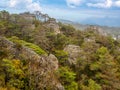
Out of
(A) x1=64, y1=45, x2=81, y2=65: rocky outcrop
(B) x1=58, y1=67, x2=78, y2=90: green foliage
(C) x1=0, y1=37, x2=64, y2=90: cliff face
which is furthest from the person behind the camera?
(A) x1=64, y1=45, x2=81, y2=65: rocky outcrop

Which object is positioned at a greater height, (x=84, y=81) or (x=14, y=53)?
(x=14, y=53)

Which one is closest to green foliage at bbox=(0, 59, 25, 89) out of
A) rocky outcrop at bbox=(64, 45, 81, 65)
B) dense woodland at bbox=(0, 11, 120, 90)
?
dense woodland at bbox=(0, 11, 120, 90)

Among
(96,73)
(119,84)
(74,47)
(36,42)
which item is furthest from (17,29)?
(119,84)

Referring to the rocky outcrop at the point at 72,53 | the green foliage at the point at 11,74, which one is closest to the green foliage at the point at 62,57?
the rocky outcrop at the point at 72,53

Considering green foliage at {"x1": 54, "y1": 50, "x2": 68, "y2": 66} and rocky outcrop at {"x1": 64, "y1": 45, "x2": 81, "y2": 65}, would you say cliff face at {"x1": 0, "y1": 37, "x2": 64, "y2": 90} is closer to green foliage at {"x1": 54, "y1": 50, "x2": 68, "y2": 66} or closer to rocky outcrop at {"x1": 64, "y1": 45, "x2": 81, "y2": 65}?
green foliage at {"x1": 54, "y1": 50, "x2": 68, "y2": 66}

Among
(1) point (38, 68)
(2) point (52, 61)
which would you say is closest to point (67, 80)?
(2) point (52, 61)

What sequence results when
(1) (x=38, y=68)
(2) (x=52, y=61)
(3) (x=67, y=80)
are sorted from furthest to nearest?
(2) (x=52, y=61)
(3) (x=67, y=80)
(1) (x=38, y=68)

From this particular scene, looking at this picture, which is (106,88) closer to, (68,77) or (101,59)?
(101,59)

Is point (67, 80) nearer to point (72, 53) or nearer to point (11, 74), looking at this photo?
point (11, 74)
